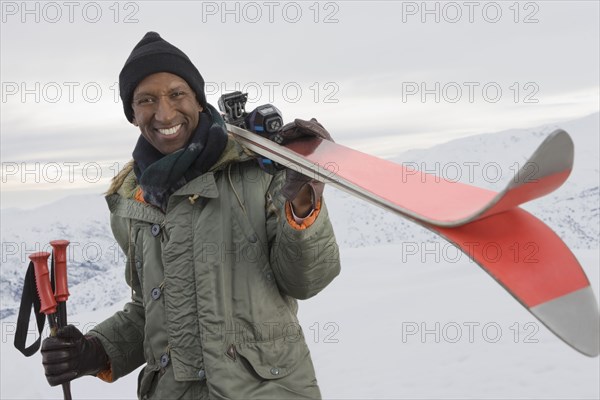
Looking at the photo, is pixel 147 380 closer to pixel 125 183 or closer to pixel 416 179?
pixel 125 183

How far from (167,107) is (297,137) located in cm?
47

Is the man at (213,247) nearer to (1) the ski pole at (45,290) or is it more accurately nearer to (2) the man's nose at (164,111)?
(2) the man's nose at (164,111)

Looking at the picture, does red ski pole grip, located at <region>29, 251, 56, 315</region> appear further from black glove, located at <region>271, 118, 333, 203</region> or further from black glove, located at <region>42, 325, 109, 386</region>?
black glove, located at <region>271, 118, 333, 203</region>

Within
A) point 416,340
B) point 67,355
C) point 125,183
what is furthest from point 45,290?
point 416,340

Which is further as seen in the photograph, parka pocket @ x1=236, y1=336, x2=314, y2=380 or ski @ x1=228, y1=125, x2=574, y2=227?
parka pocket @ x1=236, y1=336, x2=314, y2=380

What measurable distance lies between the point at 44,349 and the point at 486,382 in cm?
353

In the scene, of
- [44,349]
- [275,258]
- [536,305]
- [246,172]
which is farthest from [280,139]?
[44,349]

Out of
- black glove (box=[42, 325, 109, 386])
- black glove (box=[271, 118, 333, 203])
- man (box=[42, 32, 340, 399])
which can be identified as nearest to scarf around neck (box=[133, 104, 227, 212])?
man (box=[42, 32, 340, 399])

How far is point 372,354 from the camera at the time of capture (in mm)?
5758

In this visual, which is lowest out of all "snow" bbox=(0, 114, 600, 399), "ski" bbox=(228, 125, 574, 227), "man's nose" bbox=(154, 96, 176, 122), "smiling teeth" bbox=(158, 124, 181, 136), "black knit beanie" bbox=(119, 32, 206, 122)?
"snow" bbox=(0, 114, 600, 399)

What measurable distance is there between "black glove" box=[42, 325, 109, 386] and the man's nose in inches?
39.1

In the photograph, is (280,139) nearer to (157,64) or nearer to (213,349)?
(157,64)

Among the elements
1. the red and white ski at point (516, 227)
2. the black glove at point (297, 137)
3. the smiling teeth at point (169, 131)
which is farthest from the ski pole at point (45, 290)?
the red and white ski at point (516, 227)

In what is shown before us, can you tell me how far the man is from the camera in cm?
217
